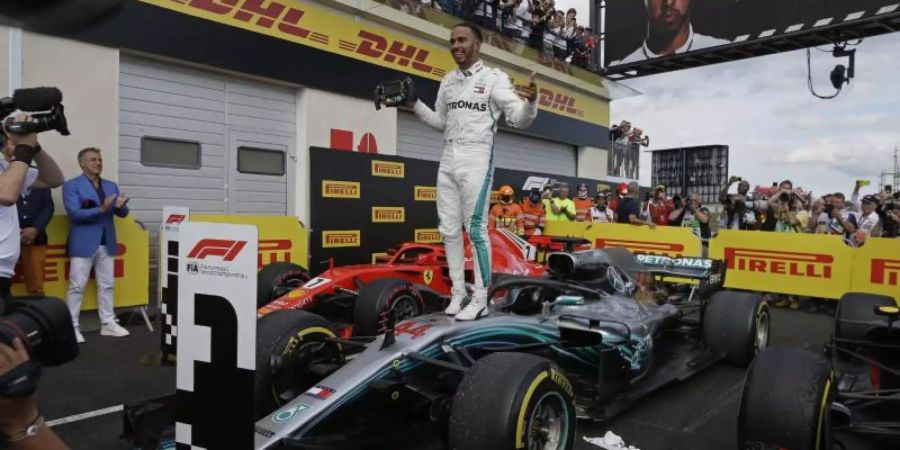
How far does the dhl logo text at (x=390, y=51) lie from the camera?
9.93 metres

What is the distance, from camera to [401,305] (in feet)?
15.7

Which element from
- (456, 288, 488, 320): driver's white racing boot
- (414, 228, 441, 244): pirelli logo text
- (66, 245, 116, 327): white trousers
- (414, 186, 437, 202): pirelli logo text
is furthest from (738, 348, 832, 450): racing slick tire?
(414, 186, 437, 202): pirelli logo text

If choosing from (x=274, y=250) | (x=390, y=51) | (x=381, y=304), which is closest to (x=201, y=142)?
(x=274, y=250)

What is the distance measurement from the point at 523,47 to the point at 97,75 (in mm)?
9260

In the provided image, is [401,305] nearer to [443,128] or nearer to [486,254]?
[486,254]

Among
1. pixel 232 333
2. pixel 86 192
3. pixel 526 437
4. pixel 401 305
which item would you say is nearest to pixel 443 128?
pixel 401 305

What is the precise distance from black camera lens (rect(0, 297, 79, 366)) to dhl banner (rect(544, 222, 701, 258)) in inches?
329

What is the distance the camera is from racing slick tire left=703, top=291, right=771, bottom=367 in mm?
4711

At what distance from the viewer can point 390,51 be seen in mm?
10523

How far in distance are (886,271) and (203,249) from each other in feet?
28.7

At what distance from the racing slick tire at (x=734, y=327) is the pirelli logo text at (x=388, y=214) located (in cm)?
502

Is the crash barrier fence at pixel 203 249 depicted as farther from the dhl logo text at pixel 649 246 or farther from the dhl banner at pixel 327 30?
the dhl logo text at pixel 649 246

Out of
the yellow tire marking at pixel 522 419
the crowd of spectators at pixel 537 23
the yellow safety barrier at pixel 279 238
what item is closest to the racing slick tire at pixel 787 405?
the yellow tire marking at pixel 522 419

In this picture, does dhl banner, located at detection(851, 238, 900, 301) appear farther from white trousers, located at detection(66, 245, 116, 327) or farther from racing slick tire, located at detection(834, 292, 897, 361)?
white trousers, located at detection(66, 245, 116, 327)
